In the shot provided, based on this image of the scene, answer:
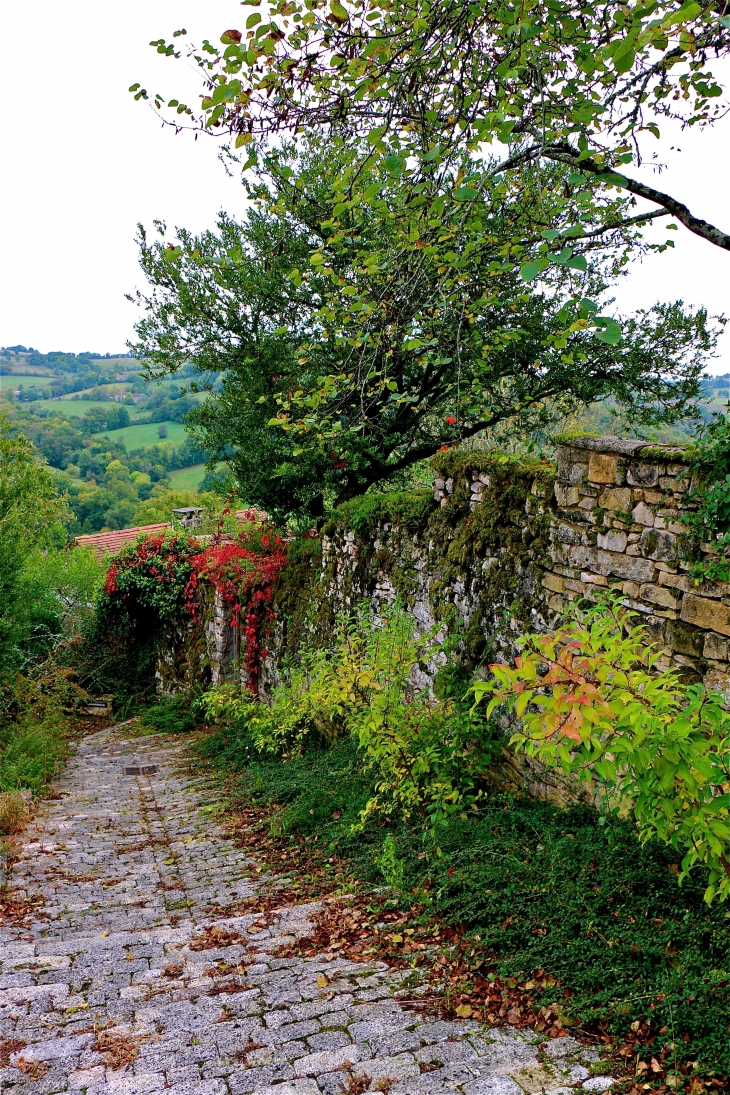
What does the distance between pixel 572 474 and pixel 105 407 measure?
60.3 metres

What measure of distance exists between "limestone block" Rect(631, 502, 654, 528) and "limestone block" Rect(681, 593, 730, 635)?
493 millimetres

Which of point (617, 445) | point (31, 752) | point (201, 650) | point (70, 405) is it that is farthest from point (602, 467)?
point (70, 405)

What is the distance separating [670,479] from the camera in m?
3.88

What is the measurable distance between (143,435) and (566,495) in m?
54.8

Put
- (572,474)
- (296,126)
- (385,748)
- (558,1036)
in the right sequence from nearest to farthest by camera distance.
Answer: (558,1036), (296,126), (572,474), (385,748)

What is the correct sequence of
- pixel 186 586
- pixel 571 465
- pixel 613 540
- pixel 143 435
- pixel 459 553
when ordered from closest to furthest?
pixel 613 540
pixel 571 465
pixel 459 553
pixel 186 586
pixel 143 435

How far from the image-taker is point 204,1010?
3.32 m

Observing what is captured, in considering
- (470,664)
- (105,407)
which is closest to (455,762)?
(470,664)

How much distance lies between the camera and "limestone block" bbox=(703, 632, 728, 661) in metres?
3.57

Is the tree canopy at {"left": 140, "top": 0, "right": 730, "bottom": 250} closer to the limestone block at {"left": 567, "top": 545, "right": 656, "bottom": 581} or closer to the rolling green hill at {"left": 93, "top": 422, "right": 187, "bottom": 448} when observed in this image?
the limestone block at {"left": 567, "top": 545, "right": 656, "bottom": 581}

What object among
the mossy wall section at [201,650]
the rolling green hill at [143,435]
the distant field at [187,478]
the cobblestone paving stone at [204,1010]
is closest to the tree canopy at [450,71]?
the cobblestone paving stone at [204,1010]

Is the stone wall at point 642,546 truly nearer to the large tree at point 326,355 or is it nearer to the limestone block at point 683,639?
the limestone block at point 683,639

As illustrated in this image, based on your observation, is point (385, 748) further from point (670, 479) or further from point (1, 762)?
point (1, 762)

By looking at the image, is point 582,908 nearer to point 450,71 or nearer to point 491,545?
point 491,545
